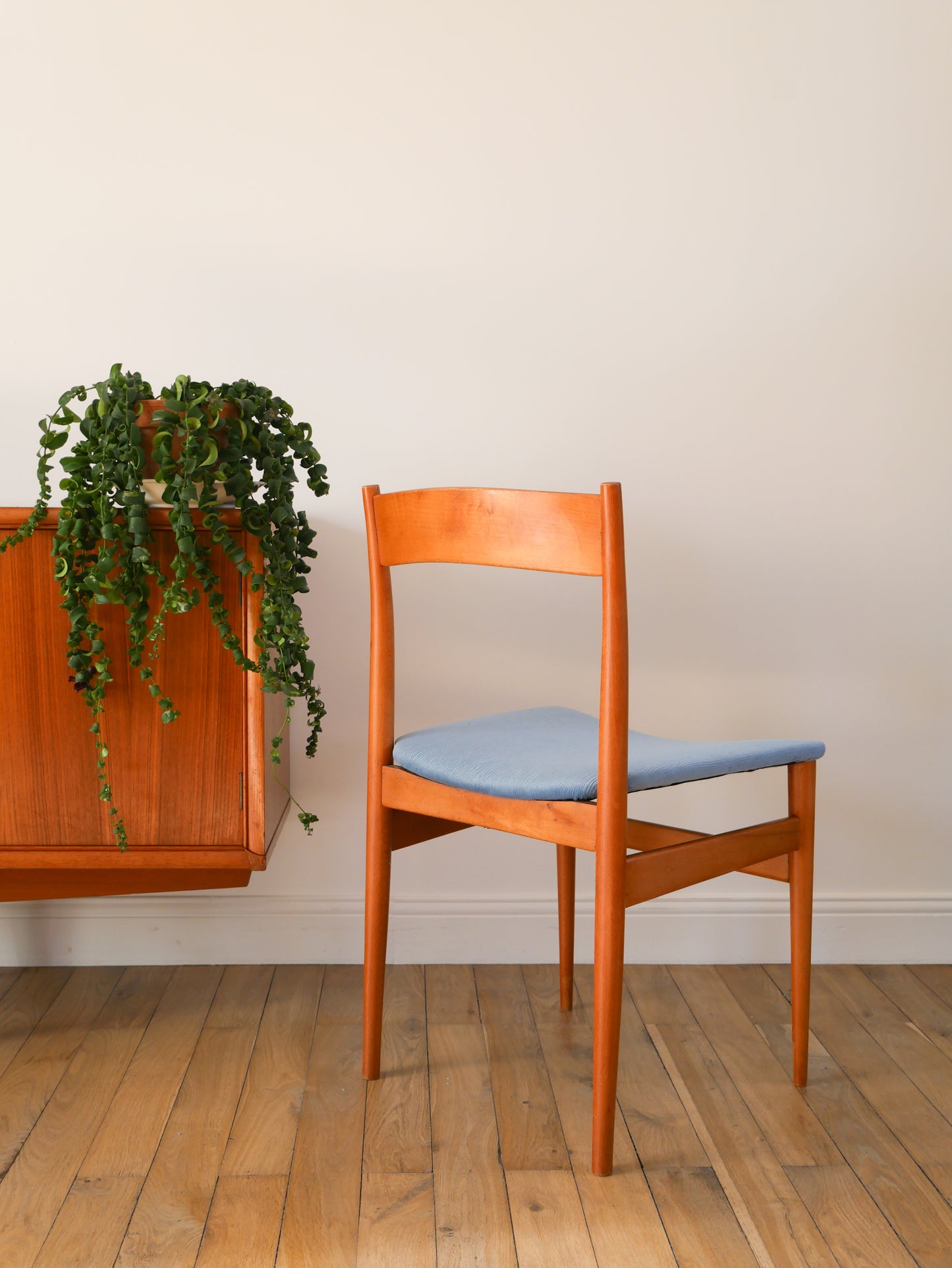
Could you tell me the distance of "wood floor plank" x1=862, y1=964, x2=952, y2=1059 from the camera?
1.72m

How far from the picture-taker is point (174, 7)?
6.16 ft

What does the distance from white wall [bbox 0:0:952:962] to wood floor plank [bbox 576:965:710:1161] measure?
1.25ft

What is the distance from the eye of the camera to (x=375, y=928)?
5.00ft

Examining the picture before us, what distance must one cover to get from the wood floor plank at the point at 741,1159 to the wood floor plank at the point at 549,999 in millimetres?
134

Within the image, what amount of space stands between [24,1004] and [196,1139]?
604mm

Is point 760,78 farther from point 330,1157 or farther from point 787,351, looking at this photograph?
point 330,1157

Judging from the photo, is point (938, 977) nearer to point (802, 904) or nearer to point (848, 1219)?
point (802, 904)

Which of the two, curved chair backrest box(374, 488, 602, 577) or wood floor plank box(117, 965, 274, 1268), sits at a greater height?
curved chair backrest box(374, 488, 602, 577)

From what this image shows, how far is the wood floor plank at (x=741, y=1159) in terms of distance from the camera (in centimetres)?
115

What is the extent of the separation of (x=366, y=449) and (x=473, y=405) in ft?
0.74

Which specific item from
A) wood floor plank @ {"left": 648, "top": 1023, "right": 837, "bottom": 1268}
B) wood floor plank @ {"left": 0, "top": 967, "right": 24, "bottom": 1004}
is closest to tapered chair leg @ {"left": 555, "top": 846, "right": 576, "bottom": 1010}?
wood floor plank @ {"left": 648, "top": 1023, "right": 837, "bottom": 1268}

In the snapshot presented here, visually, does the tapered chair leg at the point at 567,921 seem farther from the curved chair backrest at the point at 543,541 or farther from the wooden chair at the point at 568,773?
the curved chair backrest at the point at 543,541

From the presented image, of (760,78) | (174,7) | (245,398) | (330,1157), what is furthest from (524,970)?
(174,7)

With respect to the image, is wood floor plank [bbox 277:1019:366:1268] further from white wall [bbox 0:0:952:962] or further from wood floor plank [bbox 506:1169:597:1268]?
white wall [bbox 0:0:952:962]
